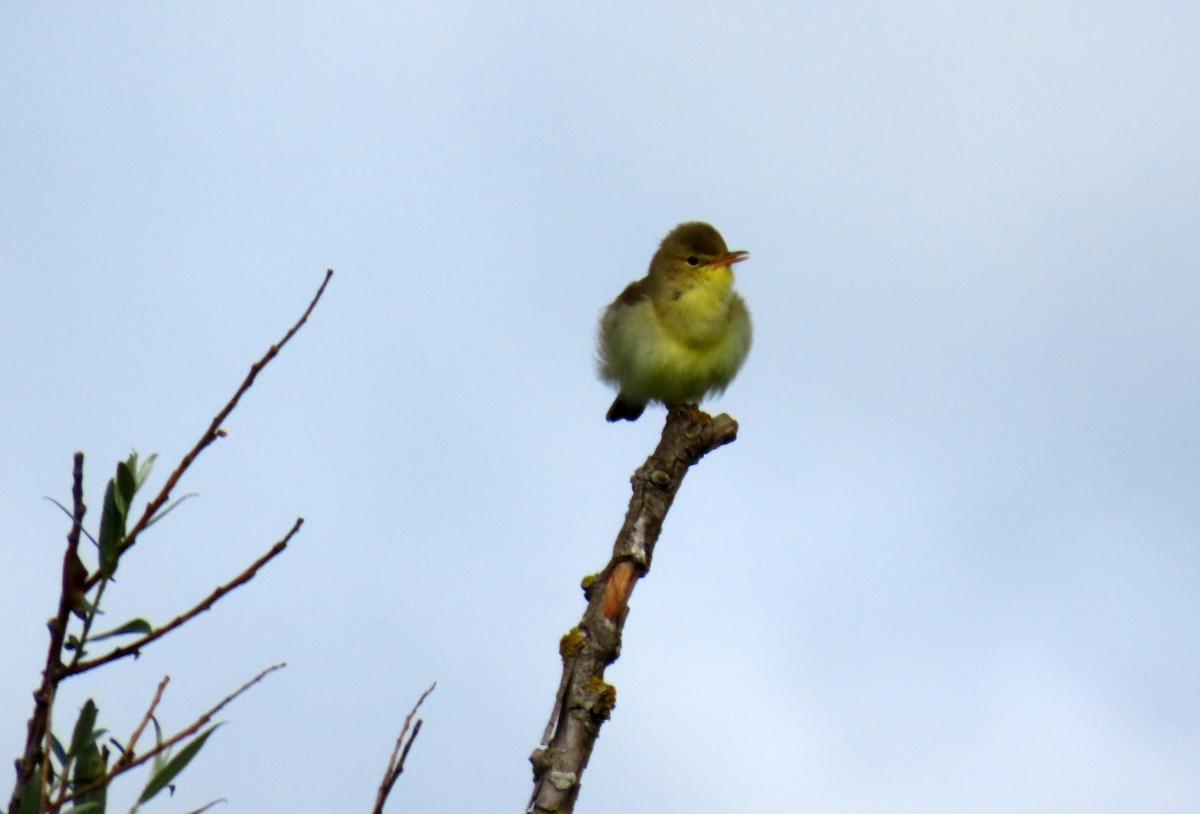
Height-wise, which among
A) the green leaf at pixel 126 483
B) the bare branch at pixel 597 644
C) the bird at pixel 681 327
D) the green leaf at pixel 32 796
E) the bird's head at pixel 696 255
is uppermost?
the bird's head at pixel 696 255

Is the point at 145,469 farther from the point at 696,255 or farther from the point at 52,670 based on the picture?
the point at 696,255

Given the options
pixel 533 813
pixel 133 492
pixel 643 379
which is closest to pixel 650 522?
pixel 533 813

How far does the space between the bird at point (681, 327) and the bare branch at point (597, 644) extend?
3519 mm

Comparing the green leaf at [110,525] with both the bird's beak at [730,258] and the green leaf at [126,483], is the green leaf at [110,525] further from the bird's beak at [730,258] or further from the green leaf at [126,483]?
the bird's beak at [730,258]

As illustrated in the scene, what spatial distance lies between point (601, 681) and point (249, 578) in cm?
190

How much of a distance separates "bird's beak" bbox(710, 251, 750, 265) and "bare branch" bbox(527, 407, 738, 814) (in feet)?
13.2

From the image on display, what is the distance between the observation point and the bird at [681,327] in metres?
8.81

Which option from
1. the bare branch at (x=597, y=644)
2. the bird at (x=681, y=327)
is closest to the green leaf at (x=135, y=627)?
the bare branch at (x=597, y=644)

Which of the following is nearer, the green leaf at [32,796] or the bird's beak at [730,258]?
the green leaf at [32,796]

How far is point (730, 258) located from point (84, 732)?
24.3 ft

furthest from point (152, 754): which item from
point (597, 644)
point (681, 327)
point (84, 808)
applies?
point (681, 327)

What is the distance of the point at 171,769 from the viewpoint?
7.23 feet

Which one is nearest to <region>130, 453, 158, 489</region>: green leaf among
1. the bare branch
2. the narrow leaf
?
the narrow leaf

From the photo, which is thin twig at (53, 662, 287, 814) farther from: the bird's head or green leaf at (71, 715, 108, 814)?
the bird's head
